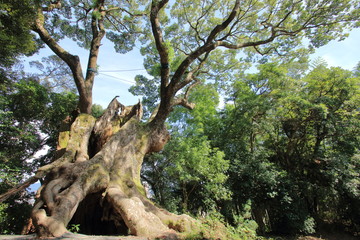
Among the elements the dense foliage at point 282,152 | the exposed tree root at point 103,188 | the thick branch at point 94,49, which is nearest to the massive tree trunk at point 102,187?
the exposed tree root at point 103,188

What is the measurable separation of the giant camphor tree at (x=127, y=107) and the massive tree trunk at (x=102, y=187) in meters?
0.02

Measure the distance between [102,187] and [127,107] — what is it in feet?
13.9

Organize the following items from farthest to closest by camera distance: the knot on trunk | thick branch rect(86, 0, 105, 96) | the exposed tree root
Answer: thick branch rect(86, 0, 105, 96)
the knot on trunk
the exposed tree root

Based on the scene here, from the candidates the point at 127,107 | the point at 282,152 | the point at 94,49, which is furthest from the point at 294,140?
the point at 94,49

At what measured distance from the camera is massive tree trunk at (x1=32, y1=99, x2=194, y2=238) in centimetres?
343

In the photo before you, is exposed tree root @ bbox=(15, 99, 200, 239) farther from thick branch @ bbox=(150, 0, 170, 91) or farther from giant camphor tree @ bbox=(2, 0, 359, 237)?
thick branch @ bbox=(150, 0, 170, 91)

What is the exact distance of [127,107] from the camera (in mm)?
7941

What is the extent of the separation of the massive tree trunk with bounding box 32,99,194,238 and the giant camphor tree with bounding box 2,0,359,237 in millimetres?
20

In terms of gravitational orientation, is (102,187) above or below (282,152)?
below

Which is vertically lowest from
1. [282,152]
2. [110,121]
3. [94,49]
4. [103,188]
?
[103,188]

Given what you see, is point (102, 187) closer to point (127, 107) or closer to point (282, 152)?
point (127, 107)

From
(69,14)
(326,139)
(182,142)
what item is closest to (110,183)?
(182,142)

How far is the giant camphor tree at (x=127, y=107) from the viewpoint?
386 centimetres

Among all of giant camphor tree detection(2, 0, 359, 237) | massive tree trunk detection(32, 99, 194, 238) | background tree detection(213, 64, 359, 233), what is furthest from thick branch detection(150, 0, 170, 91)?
background tree detection(213, 64, 359, 233)
